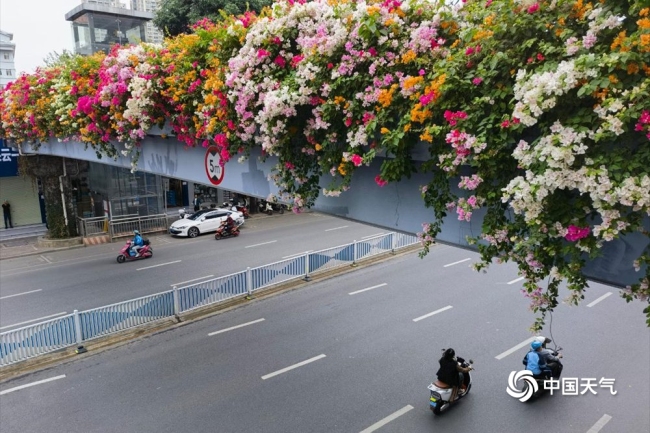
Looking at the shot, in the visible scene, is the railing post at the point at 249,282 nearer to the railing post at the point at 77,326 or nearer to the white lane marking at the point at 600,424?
the railing post at the point at 77,326

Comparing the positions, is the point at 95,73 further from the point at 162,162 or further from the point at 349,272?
the point at 349,272

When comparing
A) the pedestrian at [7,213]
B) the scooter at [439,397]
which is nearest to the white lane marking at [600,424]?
the scooter at [439,397]

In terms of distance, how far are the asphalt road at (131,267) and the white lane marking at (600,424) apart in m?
11.8

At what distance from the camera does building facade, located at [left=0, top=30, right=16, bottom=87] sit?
59.2m

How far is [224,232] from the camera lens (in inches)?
858

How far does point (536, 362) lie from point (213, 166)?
268 inches

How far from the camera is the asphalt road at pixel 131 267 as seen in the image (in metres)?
13.5

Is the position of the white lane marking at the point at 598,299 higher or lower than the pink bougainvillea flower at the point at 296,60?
lower

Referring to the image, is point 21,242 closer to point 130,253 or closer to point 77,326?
point 130,253

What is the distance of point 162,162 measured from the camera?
9148 millimetres

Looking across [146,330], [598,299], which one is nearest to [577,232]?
[146,330]

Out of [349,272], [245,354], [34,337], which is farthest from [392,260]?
[34,337]

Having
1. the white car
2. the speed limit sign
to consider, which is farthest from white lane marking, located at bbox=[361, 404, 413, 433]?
the white car

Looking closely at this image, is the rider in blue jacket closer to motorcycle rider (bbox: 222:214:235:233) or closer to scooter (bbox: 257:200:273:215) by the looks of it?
motorcycle rider (bbox: 222:214:235:233)
